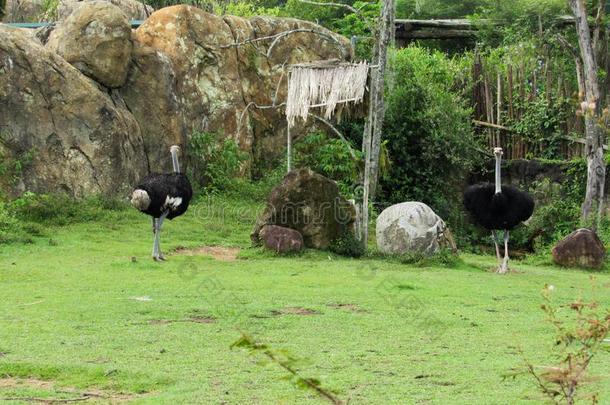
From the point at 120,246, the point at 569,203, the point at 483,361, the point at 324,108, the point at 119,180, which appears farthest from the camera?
the point at 569,203

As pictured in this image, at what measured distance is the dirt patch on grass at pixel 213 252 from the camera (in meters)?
15.8

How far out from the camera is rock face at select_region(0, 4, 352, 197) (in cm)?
1817

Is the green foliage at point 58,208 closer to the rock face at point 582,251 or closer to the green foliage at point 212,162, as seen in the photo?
the green foliage at point 212,162

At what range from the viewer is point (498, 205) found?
15.7m

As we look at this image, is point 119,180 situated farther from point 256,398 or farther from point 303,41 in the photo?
point 256,398

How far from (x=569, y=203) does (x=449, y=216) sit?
2431mm

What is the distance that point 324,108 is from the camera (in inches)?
691

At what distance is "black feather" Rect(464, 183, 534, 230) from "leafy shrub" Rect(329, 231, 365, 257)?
183cm

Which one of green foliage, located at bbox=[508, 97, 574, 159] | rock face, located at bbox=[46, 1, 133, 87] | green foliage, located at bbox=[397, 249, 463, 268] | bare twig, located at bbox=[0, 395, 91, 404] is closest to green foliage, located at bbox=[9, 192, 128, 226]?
rock face, located at bbox=[46, 1, 133, 87]

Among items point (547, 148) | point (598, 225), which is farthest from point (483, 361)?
point (547, 148)

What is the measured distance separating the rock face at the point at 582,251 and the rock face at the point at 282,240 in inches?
173

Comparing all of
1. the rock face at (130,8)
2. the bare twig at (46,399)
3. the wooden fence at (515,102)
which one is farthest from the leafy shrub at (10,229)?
the rock face at (130,8)

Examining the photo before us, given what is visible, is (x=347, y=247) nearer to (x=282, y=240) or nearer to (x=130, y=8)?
(x=282, y=240)

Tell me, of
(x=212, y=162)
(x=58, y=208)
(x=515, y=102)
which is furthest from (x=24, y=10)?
(x=58, y=208)
